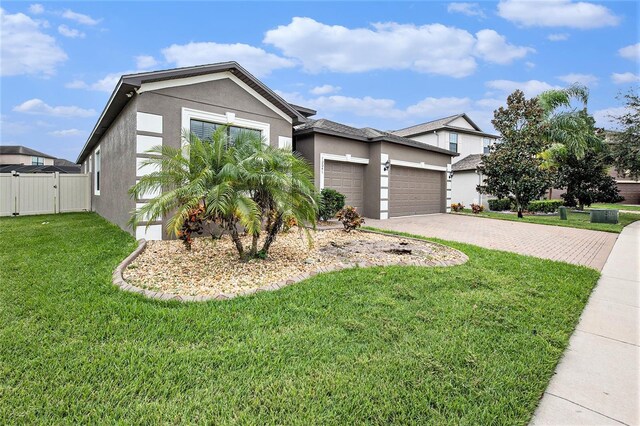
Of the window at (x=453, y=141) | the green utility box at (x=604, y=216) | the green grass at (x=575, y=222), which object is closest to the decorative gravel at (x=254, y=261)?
the green grass at (x=575, y=222)

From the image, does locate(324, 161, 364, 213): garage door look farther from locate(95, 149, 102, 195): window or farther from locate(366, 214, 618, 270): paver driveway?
locate(95, 149, 102, 195): window

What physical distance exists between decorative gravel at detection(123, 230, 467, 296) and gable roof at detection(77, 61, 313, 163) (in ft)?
12.5


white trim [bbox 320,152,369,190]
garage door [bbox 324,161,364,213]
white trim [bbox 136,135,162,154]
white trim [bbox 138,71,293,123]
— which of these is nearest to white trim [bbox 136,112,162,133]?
white trim [bbox 136,135,162,154]

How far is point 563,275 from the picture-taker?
5508mm

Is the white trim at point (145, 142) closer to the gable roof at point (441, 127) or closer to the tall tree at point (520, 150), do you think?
the tall tree at point (520, 150)

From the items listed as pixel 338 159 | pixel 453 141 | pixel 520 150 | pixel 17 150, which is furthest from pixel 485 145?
pixel 17 150

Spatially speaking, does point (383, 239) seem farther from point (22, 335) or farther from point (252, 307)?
point (22, 335)

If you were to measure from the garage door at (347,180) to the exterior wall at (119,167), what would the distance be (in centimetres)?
694

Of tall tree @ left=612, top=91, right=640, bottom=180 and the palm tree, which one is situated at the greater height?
tall tree @ left=612, top=91, right=640, bottom=180

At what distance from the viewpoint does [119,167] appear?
30.8 ft

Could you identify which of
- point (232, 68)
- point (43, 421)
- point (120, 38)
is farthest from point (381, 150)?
point (43, 421)

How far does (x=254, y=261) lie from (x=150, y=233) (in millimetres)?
3539

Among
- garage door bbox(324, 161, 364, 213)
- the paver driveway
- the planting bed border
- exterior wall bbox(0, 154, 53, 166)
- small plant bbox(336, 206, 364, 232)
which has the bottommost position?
the planting bed border

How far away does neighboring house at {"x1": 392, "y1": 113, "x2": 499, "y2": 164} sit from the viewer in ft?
79.6
